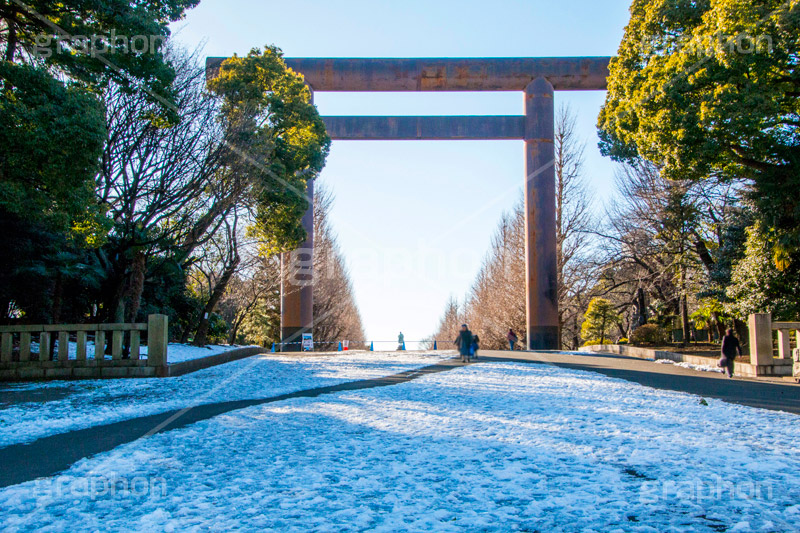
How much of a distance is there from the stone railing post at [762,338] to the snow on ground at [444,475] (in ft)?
19.7

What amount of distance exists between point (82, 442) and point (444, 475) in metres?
3.45

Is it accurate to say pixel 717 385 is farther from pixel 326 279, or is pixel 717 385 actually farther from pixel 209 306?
Result: pixel 326 279

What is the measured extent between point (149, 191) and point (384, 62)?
1285 centimetres

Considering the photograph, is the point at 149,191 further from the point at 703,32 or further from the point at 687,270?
the point at 687,270

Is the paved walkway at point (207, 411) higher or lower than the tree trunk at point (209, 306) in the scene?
lower

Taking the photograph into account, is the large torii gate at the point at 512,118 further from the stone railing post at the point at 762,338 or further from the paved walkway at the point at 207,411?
the stone railing post at the point at 762,338

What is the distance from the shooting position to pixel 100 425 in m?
6.70

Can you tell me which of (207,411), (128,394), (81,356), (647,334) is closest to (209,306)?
(81,356)

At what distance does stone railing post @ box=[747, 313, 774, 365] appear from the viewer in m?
12.3

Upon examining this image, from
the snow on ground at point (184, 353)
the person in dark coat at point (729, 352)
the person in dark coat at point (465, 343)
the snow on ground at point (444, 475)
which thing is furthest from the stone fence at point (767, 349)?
the snow on ground at point (184, 353)

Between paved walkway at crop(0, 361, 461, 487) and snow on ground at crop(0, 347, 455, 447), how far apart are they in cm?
30

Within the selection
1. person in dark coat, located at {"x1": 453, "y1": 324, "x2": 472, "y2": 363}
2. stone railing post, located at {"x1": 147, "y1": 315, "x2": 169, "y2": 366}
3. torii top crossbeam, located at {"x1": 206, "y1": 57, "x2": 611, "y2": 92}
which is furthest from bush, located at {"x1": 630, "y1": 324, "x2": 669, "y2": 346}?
stone railing post, located at {"x1": 147, "y1": 315, "x2": 169, "y2": 366}

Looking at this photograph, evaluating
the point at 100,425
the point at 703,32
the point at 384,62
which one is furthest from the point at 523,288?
Result: the point at 100,425

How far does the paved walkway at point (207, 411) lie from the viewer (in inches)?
191
